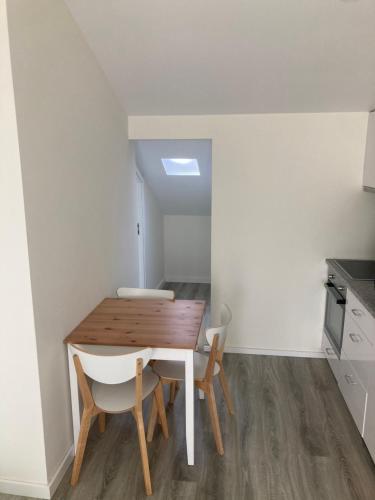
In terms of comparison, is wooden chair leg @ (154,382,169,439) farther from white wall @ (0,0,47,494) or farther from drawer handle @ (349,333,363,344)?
drawer handle @ (349,333,363,344)

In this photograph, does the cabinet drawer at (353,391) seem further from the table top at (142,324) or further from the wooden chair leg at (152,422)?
the wooden chair leg at (152,422)

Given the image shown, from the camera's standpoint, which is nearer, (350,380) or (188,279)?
(350,380)

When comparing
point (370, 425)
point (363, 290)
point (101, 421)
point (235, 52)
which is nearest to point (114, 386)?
point (101, 421)

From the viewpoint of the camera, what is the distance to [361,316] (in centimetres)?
237

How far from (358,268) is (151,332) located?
1.72 m

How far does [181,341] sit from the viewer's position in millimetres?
2090

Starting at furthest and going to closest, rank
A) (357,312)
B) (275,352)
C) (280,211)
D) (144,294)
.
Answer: (275,352) < (280,211) < (144,294) < (357,312)

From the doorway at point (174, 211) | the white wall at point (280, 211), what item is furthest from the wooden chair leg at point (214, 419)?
the doorway at point (174, 211)

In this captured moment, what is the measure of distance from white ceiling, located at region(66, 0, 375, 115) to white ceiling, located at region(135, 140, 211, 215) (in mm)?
866

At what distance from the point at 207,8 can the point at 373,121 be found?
1.59 meters

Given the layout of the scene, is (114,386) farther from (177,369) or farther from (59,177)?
(59,177)

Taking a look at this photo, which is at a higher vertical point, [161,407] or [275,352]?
[161,407]

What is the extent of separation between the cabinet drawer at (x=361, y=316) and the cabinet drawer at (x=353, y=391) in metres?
0.34

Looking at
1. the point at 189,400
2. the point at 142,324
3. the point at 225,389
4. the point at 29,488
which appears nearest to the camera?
the point at 29,488
